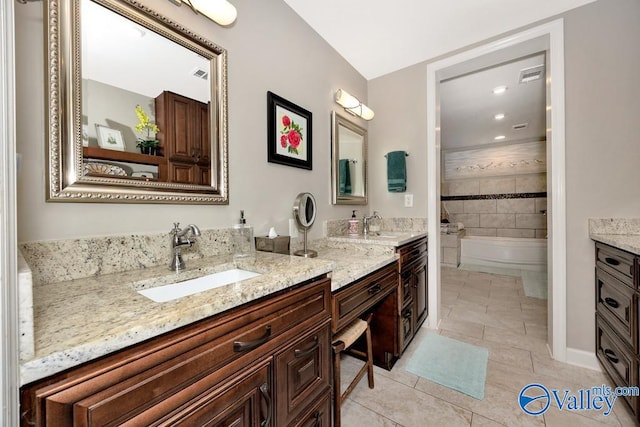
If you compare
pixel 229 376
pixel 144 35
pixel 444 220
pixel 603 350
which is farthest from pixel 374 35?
pixel 444 220

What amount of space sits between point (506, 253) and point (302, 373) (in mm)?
4915

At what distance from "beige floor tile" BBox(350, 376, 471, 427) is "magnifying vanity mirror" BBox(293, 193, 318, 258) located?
2.92 feet

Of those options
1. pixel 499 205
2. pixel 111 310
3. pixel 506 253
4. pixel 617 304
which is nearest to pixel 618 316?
pixel 617 304

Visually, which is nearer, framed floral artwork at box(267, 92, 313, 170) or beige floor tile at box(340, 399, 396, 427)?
beige floor tile at box(340, 399, 396, 427)

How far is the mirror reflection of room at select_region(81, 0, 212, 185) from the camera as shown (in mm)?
878

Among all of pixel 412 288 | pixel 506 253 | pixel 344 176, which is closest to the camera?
pixel 412 288

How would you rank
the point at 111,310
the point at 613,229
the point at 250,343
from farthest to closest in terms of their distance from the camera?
the point at 613,229
the point at 250,343
the point at 111,310

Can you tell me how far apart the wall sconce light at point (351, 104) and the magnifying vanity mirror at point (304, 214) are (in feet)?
3.15

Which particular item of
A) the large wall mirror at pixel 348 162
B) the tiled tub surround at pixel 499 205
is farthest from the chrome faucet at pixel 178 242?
the tiled tub surround at pixel 499 205

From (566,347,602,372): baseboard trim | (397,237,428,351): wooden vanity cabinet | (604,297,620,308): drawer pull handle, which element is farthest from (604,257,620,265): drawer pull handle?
(397,237,428,351): wooden vanity cabinet

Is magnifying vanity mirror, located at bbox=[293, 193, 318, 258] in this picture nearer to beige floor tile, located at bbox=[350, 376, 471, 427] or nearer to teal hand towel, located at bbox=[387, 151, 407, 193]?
beige floor tile, located at bbox=[350, 376, 471, 427]

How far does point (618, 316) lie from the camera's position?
1.38 metres

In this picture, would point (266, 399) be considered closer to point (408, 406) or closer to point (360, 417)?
point (360, 417)

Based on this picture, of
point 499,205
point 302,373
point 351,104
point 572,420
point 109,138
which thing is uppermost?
point 351,104
